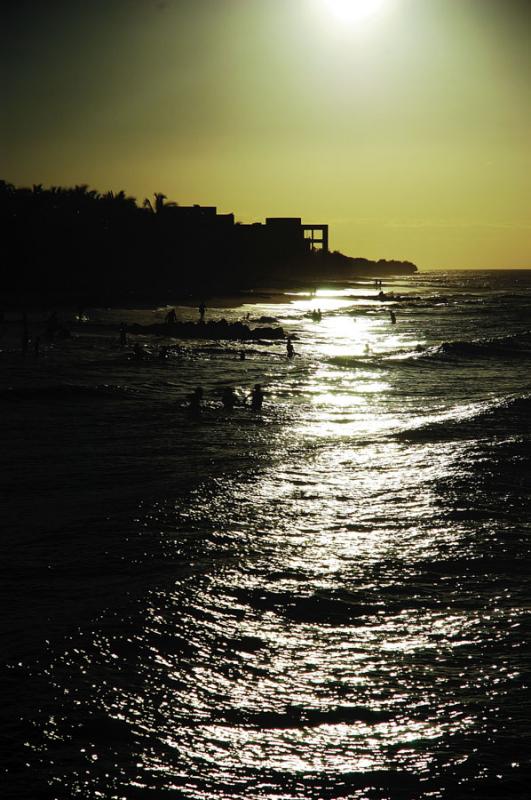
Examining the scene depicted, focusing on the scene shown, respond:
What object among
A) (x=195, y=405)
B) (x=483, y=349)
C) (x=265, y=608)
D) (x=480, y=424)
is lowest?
(x=265, y=608)

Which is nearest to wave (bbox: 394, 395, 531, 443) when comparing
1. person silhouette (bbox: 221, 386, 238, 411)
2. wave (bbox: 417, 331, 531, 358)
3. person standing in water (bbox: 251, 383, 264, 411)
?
person standing in water (bbox: 251, 383, 264, 411)

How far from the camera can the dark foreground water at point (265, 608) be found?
20.2ft

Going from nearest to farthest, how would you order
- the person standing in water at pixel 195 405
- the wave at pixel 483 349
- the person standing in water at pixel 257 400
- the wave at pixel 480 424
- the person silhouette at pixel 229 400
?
the wave at pixel 480 424 → the person standing in water at pixel 195 405 → the person silhouette at pixel 229 400 → the person standing in water at pixel 257 400 → the wave at pixel 483 349

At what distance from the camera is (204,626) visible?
8516 mm

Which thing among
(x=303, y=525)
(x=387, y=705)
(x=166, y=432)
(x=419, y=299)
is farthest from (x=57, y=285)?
(x=387, y=705)

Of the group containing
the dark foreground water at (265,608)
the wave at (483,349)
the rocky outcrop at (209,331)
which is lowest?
the dark foreground water at (265,608)

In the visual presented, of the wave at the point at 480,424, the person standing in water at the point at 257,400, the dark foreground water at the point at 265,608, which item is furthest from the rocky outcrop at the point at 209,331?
the dark foreground water at the point at 265,608

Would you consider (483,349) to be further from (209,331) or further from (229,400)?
(229,400)

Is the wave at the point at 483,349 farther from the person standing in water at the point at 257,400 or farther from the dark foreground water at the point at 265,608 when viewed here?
the dark foreground water at the point at 265,608

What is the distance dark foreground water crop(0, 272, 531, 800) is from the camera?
6.17 meters

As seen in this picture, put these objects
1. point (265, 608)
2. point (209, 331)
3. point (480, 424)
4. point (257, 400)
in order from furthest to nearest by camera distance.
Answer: point (209, 331) → point (257, 400) → point (480, 424) → point (265, 608)

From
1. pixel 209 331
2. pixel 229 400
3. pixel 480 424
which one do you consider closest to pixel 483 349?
pixel 209 331

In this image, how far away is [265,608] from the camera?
29.4 feet

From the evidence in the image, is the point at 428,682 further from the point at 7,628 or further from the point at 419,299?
the point at 419,299
